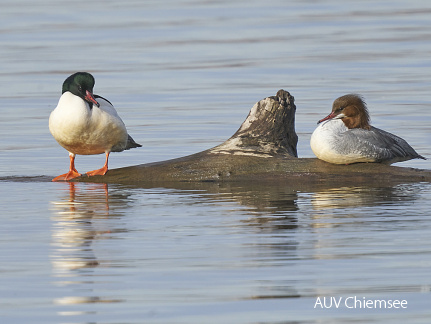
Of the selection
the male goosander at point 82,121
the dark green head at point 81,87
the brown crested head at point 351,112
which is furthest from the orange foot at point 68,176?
the brown crested head at point 351,112

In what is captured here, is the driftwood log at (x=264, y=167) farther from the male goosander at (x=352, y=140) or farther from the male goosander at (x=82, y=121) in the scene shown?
the male goosander at (x=82, y=121)

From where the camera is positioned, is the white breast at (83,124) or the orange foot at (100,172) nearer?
the white breast at (83,124)

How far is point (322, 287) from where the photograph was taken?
6914 millimetres

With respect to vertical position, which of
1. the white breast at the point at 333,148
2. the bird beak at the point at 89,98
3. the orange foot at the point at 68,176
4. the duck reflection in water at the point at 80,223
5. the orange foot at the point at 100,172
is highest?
the bird beak at the point at 89,98

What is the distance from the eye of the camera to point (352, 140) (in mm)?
11266

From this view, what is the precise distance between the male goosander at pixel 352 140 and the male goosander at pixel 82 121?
6.87 ft

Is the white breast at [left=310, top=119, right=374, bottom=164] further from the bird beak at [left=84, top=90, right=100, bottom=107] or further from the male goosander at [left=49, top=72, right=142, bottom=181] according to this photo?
the bird beak at [left=84, top=90, right=100, bottom=107]

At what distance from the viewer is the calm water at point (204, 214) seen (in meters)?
6.72

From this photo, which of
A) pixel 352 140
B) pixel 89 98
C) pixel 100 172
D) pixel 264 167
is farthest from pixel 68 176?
pixel 352 140

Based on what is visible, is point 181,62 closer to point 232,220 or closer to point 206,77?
point 206,77

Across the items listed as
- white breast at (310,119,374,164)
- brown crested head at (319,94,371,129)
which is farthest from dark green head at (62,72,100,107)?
brown crested head at (319,94,371,129)

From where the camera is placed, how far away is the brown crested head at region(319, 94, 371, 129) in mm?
11672

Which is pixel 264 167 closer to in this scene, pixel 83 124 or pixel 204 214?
pixel 83 124

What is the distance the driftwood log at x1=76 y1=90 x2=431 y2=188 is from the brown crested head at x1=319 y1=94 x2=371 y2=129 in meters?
0.49
